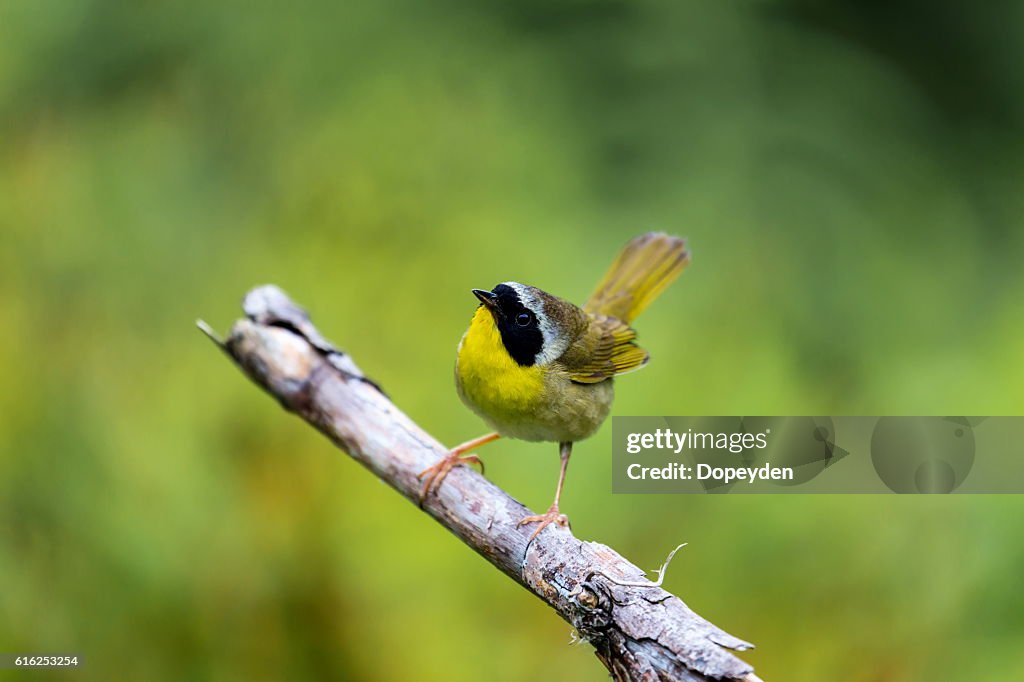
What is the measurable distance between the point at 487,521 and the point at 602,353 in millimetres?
646

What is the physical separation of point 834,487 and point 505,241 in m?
1.48

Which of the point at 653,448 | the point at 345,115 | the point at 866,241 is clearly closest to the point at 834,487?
the point at 653,448

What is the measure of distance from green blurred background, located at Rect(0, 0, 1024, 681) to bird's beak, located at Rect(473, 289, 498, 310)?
0.94 m

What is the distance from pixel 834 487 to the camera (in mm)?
3084

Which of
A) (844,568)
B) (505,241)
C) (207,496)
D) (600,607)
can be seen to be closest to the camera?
(600,607)

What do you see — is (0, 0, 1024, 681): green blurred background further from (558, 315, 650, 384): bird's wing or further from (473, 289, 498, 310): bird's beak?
(473, 289, 498, 310): bird's beak

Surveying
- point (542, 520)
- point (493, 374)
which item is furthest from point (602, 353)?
point (542, 520)

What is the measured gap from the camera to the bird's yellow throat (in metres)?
2.36

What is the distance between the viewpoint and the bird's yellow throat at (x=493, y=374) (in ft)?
7.73

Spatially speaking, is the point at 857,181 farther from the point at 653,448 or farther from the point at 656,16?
the point at 653,448

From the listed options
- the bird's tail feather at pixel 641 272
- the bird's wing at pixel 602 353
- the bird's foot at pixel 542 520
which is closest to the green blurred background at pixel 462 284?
the bird's tail feather at pixel 641 272

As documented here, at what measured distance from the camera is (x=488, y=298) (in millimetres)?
2236

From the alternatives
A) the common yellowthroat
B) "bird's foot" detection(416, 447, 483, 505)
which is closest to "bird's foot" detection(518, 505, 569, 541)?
the common yellowthroat

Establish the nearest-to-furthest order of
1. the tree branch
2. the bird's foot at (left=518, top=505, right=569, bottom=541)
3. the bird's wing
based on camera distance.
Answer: the tree branch → the bird's foot at (left=518, top=505, right=569, bottom=541) → the bird's wing
